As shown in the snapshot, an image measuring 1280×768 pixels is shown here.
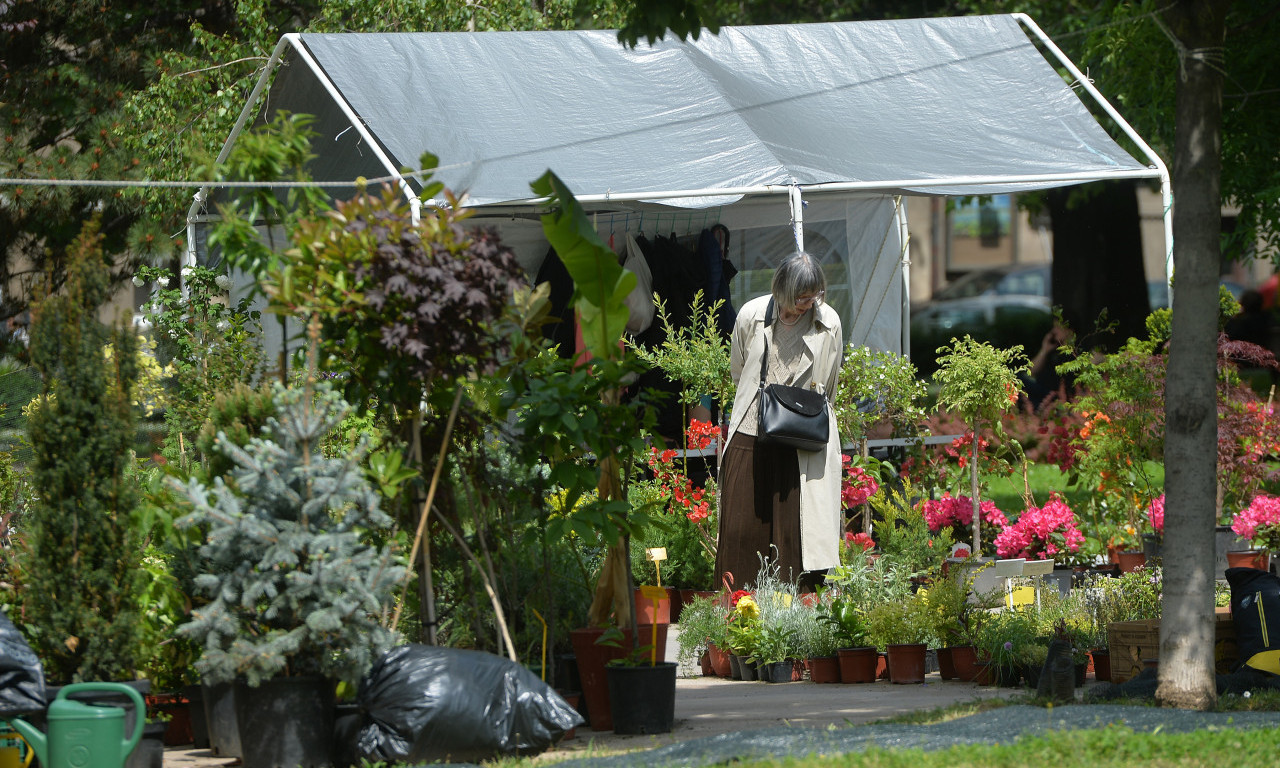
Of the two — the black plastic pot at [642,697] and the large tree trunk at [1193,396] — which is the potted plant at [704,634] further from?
the large tree trunk at [1193,396]

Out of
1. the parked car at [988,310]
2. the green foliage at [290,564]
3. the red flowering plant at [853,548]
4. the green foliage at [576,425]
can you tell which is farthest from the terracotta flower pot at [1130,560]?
the parked car at [988,310]

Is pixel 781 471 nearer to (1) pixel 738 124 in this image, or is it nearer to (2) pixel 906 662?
(2) pixel 906 662

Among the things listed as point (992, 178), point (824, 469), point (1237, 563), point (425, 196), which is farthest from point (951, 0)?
point (425, 196)

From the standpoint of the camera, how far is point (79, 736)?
4.05m

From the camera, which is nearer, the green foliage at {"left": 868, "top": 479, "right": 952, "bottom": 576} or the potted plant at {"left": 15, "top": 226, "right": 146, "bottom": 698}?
the potted plant at {"left": 15, "top": 226, "right": 146, "bottom": 698}

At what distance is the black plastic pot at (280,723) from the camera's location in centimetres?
439

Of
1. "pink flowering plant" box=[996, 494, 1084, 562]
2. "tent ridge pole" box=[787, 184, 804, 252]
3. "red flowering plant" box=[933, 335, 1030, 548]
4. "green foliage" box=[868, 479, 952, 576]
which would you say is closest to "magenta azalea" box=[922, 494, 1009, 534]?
"red flowering plant" box=[933, 335, 1030, 548]

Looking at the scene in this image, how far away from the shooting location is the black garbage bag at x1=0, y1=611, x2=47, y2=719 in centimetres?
425

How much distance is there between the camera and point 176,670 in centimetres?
518

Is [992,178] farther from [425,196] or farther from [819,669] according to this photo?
[425,196]

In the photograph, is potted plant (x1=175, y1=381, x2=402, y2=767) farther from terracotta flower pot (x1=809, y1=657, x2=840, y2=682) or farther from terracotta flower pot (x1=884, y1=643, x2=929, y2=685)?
terracotta flower pot (x1=884, y1=643, x2=929, y2=685)

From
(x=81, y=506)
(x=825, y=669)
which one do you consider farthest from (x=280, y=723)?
(x=825, y=669)

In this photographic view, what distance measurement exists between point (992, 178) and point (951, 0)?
11748 millimetres

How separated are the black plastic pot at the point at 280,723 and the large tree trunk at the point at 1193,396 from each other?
3061mm
